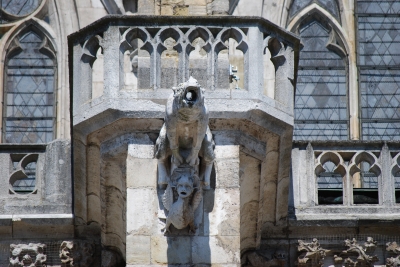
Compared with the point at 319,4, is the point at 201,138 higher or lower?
lower

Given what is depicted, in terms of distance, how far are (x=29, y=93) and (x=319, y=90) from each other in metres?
2.89

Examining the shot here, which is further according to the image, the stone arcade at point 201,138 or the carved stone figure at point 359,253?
the carved stone figure at point 359,253

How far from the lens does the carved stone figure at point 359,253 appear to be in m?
16.9

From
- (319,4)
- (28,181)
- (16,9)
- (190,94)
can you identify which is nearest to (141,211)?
(190,94)

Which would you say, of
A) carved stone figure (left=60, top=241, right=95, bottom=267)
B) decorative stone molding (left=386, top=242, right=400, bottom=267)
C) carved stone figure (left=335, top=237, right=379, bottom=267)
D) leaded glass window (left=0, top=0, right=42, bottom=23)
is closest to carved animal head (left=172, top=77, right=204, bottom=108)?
carved stone figure (left=60, top=241, right=95, bottom=267)

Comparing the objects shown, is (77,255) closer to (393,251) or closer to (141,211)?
(141,211)

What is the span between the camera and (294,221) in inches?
665

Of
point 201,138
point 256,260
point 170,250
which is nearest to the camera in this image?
point 201,138

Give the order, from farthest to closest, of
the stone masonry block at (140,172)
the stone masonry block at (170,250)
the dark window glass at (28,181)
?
the dark window glass at (28,181) → the stone masonry block at (140,172) → the stone masonry block at (170,250)

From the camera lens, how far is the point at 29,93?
19391mm

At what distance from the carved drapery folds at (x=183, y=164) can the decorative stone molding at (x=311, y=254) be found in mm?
1715

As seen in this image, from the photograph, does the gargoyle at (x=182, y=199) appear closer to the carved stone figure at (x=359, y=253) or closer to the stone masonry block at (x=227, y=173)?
the stone masonry block at (x=227, y=173)

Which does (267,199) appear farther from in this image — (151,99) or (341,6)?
(341,6)

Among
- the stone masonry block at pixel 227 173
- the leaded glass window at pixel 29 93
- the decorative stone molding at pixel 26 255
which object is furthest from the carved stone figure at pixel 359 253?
the leaded glass window at pixel 29 93
